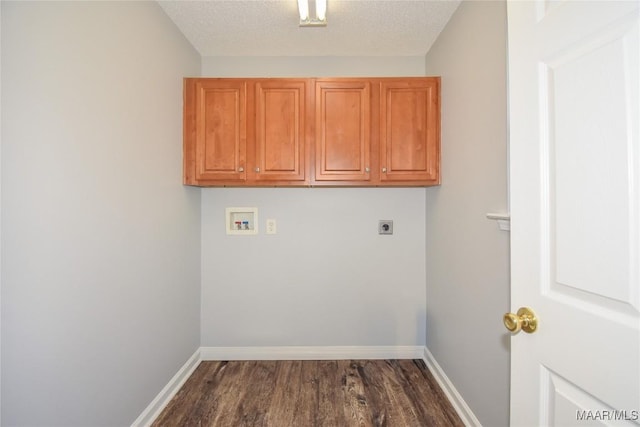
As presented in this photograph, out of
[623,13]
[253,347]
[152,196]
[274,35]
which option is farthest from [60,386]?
[274,35]

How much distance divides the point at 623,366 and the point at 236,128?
83.6 inches

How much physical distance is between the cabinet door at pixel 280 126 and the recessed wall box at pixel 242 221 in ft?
1.48

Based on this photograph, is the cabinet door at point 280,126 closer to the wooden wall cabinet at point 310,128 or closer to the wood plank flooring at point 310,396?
the wooden wall cabinet at point 310,128

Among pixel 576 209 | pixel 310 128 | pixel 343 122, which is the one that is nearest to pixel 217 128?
pixel 310 128

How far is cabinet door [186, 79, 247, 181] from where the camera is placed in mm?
2035

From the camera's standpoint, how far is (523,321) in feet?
2.65

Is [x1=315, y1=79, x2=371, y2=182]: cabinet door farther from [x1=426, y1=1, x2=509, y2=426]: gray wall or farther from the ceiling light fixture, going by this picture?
[x1=426, y1=1, x2=509, y2=426]: gray wall

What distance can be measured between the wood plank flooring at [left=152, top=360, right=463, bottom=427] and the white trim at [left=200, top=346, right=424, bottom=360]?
0.04 m

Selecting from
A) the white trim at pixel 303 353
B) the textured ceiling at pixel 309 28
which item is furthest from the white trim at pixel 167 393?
the textured ceiling at pixel 309 28

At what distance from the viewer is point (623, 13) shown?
0.57 meters

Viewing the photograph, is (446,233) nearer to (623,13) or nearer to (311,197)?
(311,197)

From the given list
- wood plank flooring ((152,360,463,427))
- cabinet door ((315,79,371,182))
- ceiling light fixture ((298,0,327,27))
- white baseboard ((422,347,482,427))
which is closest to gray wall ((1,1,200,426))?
wood plank flooring ((152,360,463,427))

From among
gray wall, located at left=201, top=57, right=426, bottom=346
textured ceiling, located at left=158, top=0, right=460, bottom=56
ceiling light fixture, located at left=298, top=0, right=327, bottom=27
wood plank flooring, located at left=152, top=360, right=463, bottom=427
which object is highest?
textured ceiling, located at left=158, top=0, right=460, bottom=56

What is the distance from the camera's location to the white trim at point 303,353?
232 centimetres
